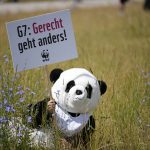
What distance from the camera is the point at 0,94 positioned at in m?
3.86

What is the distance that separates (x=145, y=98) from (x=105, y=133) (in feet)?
2.51

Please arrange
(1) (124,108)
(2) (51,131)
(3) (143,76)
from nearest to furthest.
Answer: (2) (51,131) → (1) (124,108) → (3) (143,76)

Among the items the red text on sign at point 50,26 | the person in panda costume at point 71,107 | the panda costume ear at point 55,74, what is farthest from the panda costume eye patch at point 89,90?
the red text on sign at point 50,26

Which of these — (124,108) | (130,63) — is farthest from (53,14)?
(130,63)

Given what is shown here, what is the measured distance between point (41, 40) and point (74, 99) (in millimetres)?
678

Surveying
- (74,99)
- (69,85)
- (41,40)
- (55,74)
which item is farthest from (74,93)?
(41,40)

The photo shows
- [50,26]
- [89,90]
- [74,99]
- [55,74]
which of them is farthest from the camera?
[50,26]

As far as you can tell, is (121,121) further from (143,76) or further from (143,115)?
(143,76)

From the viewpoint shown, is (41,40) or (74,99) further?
(41,40)

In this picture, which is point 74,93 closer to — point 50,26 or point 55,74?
point 55,74

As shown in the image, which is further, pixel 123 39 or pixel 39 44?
pixel 123 39

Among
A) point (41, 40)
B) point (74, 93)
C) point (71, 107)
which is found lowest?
point (71, 107)

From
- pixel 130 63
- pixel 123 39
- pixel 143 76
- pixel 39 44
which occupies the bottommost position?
pixel 123 39

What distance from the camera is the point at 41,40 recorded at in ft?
12.9
